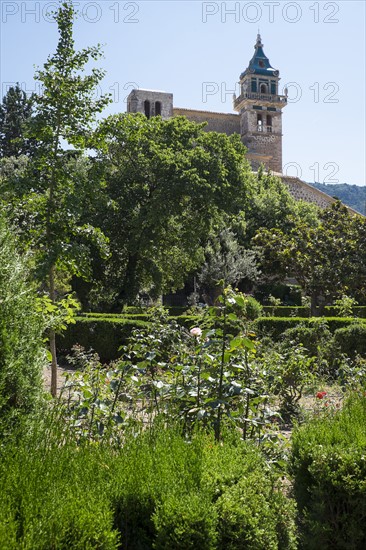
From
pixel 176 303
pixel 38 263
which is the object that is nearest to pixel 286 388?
pixel 38 263

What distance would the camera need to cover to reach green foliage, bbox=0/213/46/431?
10.1 ft

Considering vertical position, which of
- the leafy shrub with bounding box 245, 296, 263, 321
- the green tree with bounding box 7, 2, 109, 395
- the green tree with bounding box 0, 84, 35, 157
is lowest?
the leafy shrub with bounding box 245, 296, 263, 321

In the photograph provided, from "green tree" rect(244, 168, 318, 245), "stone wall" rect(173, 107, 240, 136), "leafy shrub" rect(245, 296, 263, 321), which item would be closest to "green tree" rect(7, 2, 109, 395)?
"leafy shrub" rect(245, 296, 263, 321)

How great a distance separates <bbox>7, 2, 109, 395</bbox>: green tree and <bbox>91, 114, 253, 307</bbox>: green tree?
13.3m

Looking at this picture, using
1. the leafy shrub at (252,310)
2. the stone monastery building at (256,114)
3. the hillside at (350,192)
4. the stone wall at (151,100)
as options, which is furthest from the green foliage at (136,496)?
the hillside at (350,192)

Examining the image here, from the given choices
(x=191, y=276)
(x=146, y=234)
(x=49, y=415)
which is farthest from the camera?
(x=191, y=276)

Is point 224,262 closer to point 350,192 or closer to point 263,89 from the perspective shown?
point 263,89

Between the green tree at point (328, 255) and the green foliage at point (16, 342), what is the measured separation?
16.4 m

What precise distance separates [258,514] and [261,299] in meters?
32.0

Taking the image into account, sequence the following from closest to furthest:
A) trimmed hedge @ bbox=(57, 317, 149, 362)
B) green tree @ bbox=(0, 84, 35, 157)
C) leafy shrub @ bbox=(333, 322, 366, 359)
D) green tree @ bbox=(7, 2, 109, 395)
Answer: green tree @ bbox=(7, 2, 109, 395) < leafy shrub @ bbox=(333, 322, 366, 359) < trimmed hedge @ bbox=(57, 317, 149, 362) < green tree @ bbox=(0, 84, 35, 157)

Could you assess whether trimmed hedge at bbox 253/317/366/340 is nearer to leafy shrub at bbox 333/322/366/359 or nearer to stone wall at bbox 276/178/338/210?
leafy shrub at bbox 333/322/366/359

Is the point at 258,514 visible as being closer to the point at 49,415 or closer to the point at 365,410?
the point at 49,415

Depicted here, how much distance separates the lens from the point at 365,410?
14.2 feet

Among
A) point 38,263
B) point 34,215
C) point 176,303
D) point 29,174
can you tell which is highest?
point 29,174
